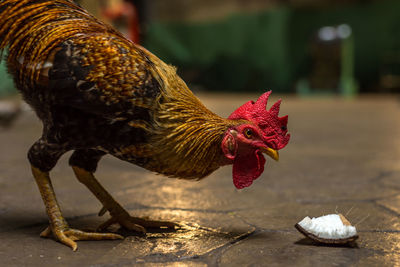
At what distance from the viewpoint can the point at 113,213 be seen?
282cm

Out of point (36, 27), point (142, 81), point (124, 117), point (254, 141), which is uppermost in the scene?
point (36, 27)

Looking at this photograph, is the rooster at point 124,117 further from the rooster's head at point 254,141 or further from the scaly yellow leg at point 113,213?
the scaly yellow leg at point 113,213

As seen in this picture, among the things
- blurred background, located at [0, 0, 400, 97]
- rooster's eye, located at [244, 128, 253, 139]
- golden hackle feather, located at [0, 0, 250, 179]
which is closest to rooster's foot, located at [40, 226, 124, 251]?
golden hackle feather, located at [0, 0, 250, 179]

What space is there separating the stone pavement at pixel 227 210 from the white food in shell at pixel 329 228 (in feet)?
0.22

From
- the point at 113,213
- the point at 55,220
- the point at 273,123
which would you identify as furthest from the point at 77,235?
the point at 273,123

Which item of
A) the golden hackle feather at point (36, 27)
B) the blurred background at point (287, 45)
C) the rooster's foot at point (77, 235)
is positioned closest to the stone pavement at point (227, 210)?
the rooster's foot at point (77, 235)

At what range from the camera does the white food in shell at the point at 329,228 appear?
8.03ft

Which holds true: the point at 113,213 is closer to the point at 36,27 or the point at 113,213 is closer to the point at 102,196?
the point at 102,196

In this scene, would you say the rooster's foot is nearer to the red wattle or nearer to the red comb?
the red wattle

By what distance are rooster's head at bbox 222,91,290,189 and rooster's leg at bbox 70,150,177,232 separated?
2.04 ft

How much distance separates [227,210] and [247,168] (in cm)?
87

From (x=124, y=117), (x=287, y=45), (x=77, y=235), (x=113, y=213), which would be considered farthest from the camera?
Result: (x=287, y=45)

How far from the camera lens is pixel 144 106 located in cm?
240

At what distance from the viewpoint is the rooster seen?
2383mm
